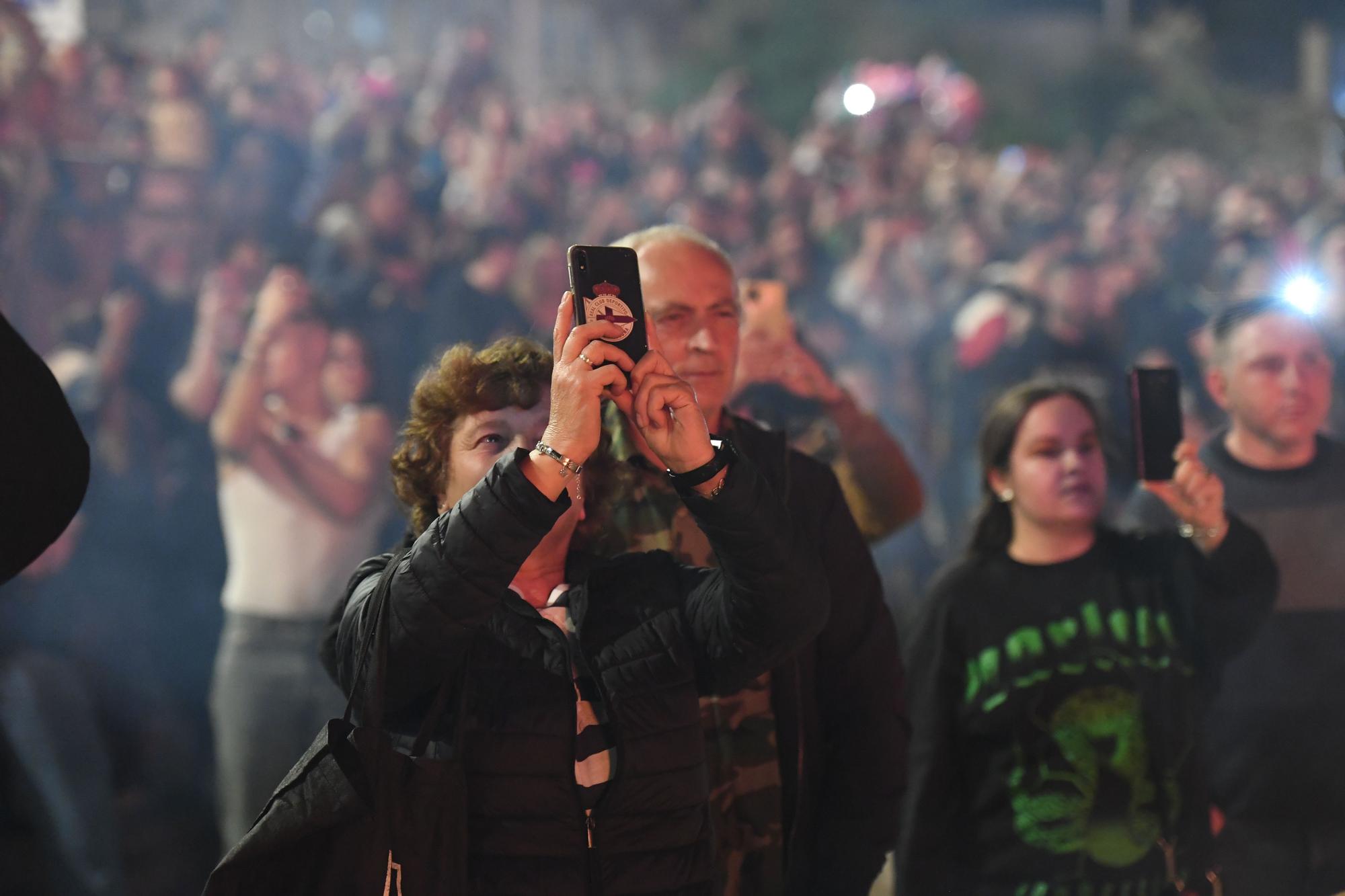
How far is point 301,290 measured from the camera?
448 centimetres

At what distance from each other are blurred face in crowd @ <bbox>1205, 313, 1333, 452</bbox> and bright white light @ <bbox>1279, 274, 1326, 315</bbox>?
0.12m

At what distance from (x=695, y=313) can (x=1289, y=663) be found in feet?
5.76

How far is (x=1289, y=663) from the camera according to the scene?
3.02 meters

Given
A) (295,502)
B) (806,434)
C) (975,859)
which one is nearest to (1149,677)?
(975,859)

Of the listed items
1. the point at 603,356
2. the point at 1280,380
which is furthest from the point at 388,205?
the point at 603,356

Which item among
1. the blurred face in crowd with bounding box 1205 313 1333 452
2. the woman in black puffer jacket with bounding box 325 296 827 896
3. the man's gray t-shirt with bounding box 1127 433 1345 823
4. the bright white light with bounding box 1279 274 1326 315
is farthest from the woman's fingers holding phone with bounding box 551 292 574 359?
the bright white light with bounding box 1279 274 1326 315

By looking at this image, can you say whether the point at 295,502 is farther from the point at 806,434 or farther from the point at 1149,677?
the point at 1149,677

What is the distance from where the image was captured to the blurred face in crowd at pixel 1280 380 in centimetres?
306

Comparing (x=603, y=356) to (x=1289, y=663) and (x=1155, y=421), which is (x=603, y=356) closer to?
(x=1155, y=421)

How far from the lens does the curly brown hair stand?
177 centimetres

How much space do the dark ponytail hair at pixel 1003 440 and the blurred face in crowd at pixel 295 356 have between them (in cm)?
245

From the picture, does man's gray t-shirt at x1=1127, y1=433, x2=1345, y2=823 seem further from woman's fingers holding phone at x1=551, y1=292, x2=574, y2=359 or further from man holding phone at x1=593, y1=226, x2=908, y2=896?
woman's fingers holding phone at x1=551, y1=292, x2=574, y2=359

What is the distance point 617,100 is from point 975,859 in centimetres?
956

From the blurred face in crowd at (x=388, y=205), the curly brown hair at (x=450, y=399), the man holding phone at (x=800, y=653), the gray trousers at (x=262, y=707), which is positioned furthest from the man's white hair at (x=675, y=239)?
Result: the blurred face in crowd at (x=388, y=205)
